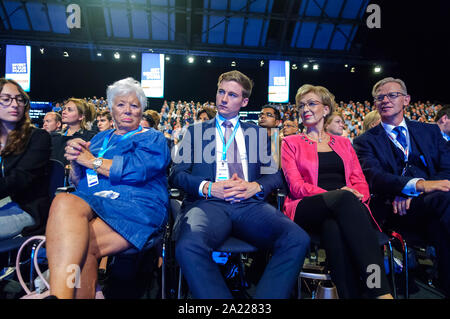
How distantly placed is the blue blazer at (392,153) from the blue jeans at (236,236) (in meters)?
0.96

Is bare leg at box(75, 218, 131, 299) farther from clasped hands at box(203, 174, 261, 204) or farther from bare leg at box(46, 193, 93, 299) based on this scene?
clasped hands at box(203, 174, 261, 204)

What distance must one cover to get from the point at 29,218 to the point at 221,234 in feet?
4.34

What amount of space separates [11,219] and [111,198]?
0.72 metres

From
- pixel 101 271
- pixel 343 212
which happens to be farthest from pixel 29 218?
pixel 343 212

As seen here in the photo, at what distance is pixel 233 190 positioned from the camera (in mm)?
1753

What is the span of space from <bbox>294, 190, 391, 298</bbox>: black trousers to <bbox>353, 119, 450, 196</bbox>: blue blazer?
2.21ft

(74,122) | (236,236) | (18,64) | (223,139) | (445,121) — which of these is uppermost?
(18,64)

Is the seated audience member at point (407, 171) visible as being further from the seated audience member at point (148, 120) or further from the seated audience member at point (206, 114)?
the seated audience member at point (148, 120)

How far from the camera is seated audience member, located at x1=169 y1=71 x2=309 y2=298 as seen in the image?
1.37 meters

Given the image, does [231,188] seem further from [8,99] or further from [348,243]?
[8,99]

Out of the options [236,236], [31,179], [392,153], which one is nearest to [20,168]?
A: [31,179]

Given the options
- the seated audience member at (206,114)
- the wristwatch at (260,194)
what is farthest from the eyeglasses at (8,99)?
the seated audience member at (206,114)

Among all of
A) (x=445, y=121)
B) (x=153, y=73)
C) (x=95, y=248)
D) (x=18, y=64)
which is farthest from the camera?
(x=153, y=73)

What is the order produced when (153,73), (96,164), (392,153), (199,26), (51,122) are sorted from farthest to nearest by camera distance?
(199,26), (153,73), (51,122), (392,153), (96,164)
